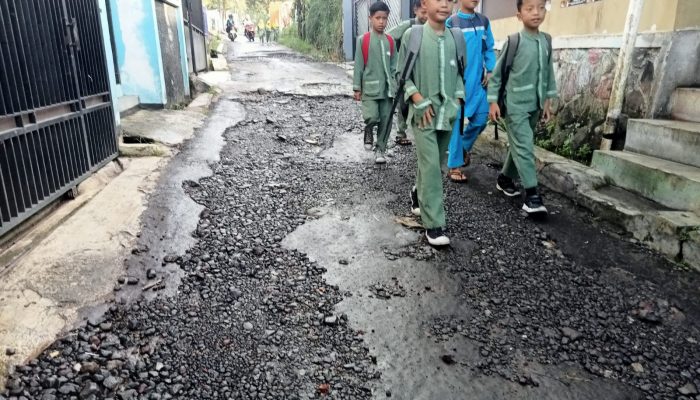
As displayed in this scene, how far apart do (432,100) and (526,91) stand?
1.02 meters

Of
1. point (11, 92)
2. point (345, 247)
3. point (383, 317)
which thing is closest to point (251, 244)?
point (345, 247)

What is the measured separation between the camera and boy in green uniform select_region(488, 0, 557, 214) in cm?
382

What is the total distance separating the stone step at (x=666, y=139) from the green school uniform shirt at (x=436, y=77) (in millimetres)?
1989

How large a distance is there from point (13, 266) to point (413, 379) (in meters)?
2.46

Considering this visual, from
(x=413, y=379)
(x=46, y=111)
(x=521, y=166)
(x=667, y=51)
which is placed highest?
(x=667, y=51)

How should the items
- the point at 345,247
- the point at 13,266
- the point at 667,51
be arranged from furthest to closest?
the point at 667,51 < the point at 345,247 < the point at 13,266

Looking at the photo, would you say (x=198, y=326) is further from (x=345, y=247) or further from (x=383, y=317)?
(x=345, y=247)

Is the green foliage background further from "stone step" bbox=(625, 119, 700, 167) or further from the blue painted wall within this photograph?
"stone step" bbox=(625, 119, 700, 167)

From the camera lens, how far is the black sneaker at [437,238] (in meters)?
3.37

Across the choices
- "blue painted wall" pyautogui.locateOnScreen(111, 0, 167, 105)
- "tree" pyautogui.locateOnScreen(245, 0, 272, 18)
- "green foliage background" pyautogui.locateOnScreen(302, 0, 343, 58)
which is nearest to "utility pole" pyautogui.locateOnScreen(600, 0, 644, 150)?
"blue painted wall" pyautogui.locateOnScreen(111, 0, 167, 105)

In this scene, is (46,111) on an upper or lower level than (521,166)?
upper

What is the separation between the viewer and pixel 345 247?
344cm

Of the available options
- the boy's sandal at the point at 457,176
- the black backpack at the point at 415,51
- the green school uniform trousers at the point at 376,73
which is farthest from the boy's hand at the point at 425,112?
the green school uniform trousers at the point at 376,73

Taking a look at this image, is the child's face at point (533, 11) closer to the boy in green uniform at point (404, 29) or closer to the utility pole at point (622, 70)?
the boy in green uniform at point (404, 29)
